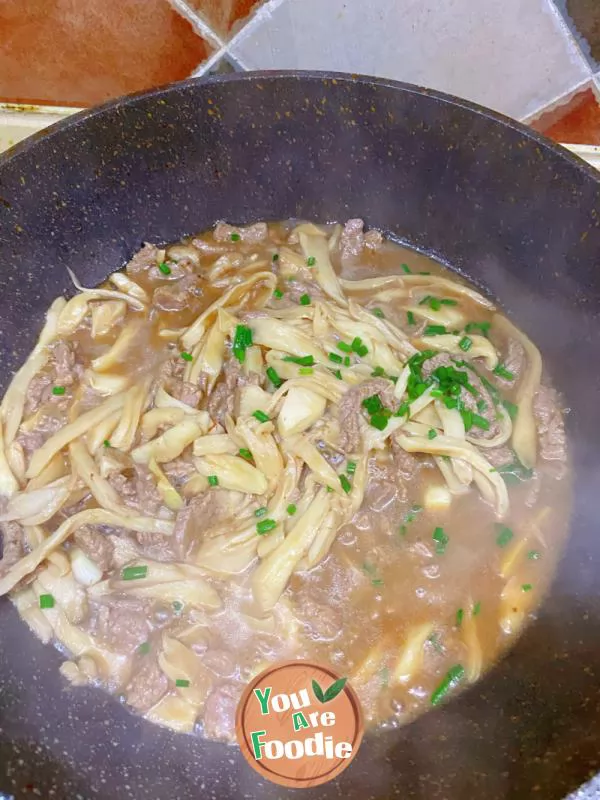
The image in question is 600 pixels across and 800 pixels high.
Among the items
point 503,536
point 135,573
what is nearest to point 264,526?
point 135,573

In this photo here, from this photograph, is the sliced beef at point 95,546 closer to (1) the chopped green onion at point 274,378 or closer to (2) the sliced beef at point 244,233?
(1) the chopped green onion at point 274,378

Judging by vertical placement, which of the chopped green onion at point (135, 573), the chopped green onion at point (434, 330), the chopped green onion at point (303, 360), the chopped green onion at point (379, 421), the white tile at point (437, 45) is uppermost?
the white tile at point (437, 45)

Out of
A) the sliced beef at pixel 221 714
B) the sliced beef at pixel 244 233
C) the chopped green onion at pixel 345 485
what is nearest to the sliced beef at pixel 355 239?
the sliced beef at pixel 244 233

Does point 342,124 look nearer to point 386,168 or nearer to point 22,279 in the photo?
point 386,168

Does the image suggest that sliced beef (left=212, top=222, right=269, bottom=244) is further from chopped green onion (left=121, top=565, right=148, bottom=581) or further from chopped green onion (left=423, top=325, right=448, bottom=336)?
chopped green onion (left=121, top=565, right=148, bottom=581)

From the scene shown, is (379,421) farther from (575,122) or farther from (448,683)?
(575,122)

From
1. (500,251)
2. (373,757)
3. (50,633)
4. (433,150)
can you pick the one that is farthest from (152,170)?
(373,757)

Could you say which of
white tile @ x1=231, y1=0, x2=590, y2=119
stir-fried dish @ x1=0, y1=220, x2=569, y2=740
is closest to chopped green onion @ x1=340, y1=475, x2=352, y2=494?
stir-fried dish @ x1=0, y1=220, x2=569, y2=740
